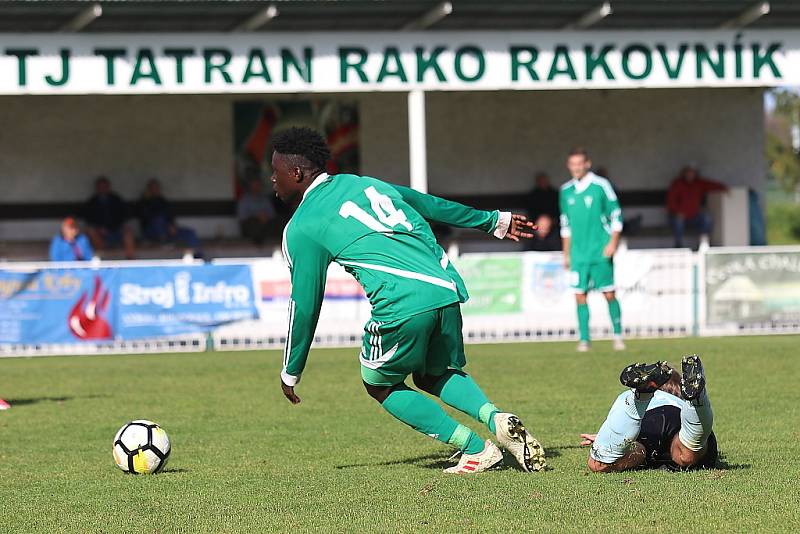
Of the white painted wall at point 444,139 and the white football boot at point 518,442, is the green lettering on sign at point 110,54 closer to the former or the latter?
the white painted wall at point 444,139

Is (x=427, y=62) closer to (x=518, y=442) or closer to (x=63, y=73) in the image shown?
(x=63, y=73)

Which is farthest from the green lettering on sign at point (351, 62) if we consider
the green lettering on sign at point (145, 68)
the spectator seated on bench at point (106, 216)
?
the spectator seated on bench at point (106, 216)

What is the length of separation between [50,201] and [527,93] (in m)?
8.32

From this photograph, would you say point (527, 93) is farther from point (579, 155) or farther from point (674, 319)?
point (579, 155)

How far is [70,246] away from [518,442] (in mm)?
13267

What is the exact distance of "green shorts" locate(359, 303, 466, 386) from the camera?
709 cm

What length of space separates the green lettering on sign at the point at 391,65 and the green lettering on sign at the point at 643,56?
3.08m

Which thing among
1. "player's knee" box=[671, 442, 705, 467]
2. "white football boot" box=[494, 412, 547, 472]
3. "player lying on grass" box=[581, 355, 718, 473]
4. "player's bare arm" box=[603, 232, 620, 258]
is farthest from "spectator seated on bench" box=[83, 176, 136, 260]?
"player's knee" box=[671, 442, 705, 467]

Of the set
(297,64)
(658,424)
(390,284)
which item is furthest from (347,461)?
(297,64)

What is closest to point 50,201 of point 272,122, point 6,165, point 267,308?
point 6,165

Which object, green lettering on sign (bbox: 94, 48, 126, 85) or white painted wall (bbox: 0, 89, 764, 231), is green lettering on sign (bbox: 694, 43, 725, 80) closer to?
white painted wall (bbox: 0, 89, 764, 231)

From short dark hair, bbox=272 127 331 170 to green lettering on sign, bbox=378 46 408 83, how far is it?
39.1 ft

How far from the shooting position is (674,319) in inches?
703

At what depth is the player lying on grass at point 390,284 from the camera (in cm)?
711
